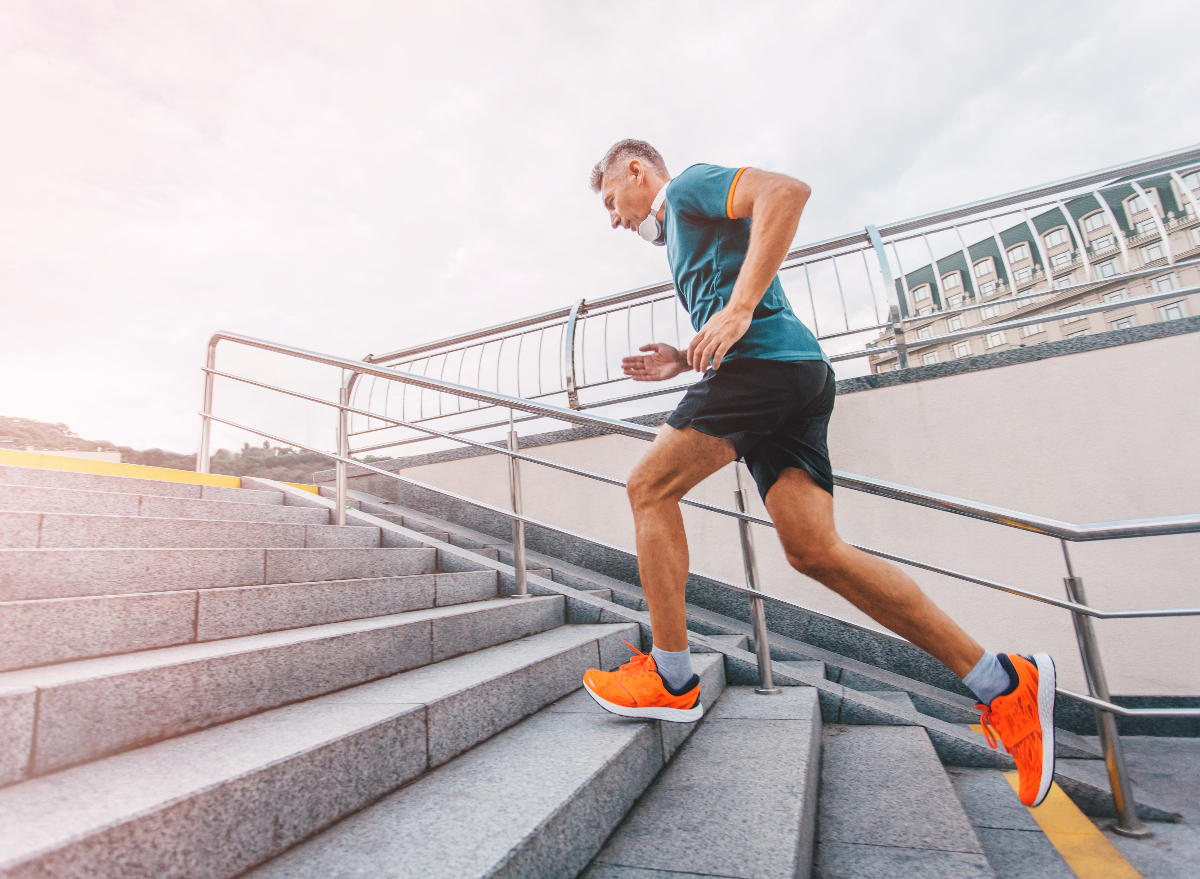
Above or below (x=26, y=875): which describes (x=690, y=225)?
above

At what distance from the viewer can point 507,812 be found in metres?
1.05

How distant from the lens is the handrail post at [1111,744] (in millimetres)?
1672

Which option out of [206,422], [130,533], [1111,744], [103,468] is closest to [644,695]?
[1111,744]

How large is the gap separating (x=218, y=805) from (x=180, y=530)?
1.65 metres

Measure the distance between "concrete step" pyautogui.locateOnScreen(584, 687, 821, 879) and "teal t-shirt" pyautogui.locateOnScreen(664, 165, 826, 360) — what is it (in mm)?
1021

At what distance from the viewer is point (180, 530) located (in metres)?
2.16

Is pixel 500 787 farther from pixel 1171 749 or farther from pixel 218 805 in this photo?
pixel 1171 749

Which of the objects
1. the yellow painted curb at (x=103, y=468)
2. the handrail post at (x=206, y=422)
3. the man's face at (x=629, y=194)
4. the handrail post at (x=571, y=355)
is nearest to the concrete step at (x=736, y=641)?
the handrail post at (x=571, y=355)

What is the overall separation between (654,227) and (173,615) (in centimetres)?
165

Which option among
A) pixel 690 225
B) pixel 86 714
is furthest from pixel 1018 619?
pixel 86 714

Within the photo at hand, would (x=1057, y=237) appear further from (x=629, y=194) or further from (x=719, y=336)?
(x=719, y=336)

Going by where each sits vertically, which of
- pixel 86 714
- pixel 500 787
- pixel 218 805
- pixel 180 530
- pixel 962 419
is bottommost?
pixel 500 787

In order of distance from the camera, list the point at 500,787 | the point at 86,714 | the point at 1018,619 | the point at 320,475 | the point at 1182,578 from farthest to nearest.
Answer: the point at 320,475 → the point at 1018,619 → the point at 1182,578 → the point at 500,787 → the point at 86,714

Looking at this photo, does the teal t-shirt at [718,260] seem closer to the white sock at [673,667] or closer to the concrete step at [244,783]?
the white sock at [673,667]
